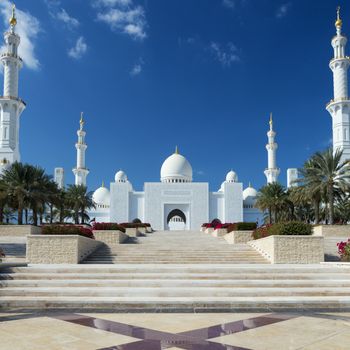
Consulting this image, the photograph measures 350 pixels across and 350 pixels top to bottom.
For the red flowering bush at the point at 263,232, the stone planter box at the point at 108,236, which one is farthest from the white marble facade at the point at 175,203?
the red flowering bush at the point at 263,232

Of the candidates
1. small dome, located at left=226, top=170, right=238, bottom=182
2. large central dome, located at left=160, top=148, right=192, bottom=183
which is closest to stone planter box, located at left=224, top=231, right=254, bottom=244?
large central dome, located at left=160, top=148, right=192, bottom=183

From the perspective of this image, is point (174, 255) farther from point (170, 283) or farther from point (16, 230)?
point (16, 230)

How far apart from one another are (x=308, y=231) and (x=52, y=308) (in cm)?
1052

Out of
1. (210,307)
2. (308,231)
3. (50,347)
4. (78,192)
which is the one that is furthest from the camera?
(78,192)

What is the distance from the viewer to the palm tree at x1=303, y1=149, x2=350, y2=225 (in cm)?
2572

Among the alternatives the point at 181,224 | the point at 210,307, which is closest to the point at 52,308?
the point at 210,307

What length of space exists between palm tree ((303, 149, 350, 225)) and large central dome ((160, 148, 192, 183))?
2683 centimetres

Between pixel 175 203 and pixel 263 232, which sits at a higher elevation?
pixel 175 203

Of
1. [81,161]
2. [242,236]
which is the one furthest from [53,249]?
[81,161]

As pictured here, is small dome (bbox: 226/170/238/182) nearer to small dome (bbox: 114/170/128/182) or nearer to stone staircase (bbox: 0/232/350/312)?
small dome (bbox: 114/170/128/182)

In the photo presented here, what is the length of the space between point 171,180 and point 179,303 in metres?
44.4

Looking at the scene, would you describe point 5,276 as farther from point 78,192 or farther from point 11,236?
point 78,192

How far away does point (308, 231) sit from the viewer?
15.7 m

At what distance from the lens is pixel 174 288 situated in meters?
9.00
